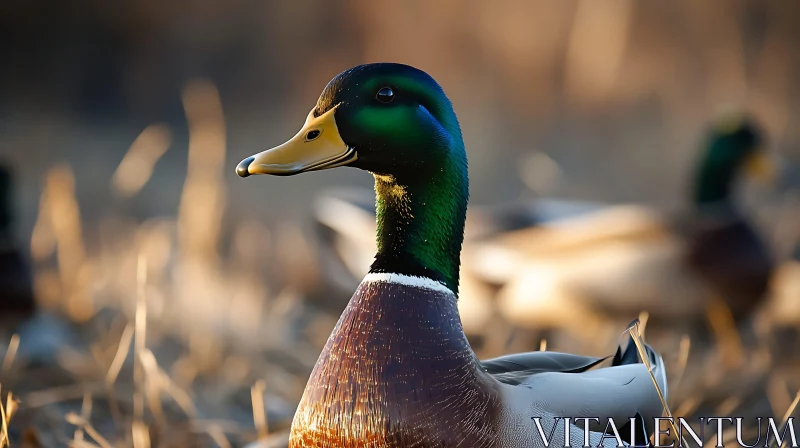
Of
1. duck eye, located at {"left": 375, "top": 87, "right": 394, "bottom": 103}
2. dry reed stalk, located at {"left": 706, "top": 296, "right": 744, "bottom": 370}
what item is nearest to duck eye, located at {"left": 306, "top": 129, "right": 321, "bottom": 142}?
duck eye, located at {"left": 375, "top": 87, "right": 394, "bottom": 103}

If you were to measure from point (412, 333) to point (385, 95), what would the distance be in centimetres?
51

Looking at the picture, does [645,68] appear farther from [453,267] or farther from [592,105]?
[453,267]

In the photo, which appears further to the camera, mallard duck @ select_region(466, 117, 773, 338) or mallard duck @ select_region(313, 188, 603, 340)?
mallard duck @ select_region(313, 188, 603, 340)

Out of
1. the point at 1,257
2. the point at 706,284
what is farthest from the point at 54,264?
the point at 706,284

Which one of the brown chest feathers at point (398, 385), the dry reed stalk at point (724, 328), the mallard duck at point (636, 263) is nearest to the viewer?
the brown chest feathers at point (398, 385)

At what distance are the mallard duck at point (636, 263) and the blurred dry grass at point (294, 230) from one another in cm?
22

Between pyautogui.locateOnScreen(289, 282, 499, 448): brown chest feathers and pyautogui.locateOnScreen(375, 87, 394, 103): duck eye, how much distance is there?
40cm

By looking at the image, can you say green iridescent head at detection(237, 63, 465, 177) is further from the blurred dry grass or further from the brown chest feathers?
the blurred dry grass

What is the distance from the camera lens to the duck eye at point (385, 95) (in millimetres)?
2191

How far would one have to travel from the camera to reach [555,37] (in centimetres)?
1016

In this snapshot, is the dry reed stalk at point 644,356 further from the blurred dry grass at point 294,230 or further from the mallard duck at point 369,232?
the mallard duck at point 369,232

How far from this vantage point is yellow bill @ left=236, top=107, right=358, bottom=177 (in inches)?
82.4

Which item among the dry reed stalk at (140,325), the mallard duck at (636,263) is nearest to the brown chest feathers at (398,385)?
the dry reed stalk at (140,325)

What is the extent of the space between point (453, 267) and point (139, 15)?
9.36 metres
